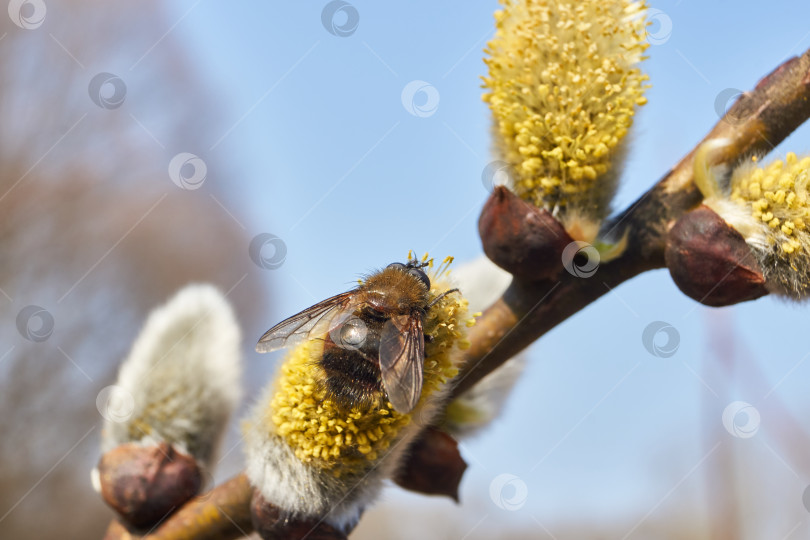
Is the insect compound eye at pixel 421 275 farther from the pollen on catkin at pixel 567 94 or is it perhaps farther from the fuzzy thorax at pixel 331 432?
the pollen on catkin at pixel 567 94

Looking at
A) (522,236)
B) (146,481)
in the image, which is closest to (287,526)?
(146,481)

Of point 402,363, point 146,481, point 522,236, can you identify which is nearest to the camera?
point 402,363

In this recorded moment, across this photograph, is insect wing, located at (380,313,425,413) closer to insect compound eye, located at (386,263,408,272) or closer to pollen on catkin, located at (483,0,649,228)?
insect compound eye, located at (386,263,408,272)

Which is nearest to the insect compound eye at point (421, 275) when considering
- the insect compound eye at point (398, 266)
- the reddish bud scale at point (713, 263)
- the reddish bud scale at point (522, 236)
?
the insect compound eye at point (398, 266)

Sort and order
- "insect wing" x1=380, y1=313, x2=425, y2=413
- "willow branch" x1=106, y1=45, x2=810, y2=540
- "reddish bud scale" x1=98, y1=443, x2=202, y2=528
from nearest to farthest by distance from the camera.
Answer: "insect wing" x1=380, y1=313, x2=425, y2=413 → "willow branch" x1=106, y1=45, x2=810, y2=540 → "reddish bud scale" x1=98, y1=443, x2=202, y2=528

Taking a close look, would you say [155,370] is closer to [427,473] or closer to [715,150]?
[427,473]

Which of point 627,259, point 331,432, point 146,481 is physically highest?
point 627,259

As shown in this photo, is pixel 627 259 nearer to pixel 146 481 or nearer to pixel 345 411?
pixel 345 411

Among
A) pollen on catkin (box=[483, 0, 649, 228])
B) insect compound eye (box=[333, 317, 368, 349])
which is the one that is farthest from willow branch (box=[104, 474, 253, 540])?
pollen on catkin (box=[483, 0, 649, 228])
